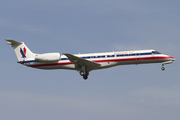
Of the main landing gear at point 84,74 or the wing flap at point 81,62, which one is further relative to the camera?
the main landing gear at point 84,74

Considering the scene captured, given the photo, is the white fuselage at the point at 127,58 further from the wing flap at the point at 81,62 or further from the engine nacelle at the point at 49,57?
the engine nacelle at the point at 49,57

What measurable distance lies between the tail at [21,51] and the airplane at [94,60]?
0.83 m

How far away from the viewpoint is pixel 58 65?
34.1m

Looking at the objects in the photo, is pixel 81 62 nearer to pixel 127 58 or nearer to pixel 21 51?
pixel 127 58

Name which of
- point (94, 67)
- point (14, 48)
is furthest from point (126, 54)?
point (14, 48)

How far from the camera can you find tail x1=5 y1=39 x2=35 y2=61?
35.3 metres

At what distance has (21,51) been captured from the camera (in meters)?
35.7

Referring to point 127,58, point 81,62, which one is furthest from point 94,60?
point 127,58

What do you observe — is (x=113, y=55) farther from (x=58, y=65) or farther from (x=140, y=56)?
(x=58, y=65)

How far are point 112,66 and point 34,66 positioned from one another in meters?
10.9

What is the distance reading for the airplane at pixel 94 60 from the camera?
32.7 m

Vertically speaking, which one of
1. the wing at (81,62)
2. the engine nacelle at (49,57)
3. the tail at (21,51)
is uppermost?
the tail at (21,51)

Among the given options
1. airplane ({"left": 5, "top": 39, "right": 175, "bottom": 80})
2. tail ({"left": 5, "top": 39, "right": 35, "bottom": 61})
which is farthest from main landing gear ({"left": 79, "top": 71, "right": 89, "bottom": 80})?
tail ({"left": 5, "top": 39, "right": 35, "bottom": 61})

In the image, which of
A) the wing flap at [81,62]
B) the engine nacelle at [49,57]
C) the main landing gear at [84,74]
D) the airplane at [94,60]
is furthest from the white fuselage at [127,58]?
the engine nacelle at [49,57]
